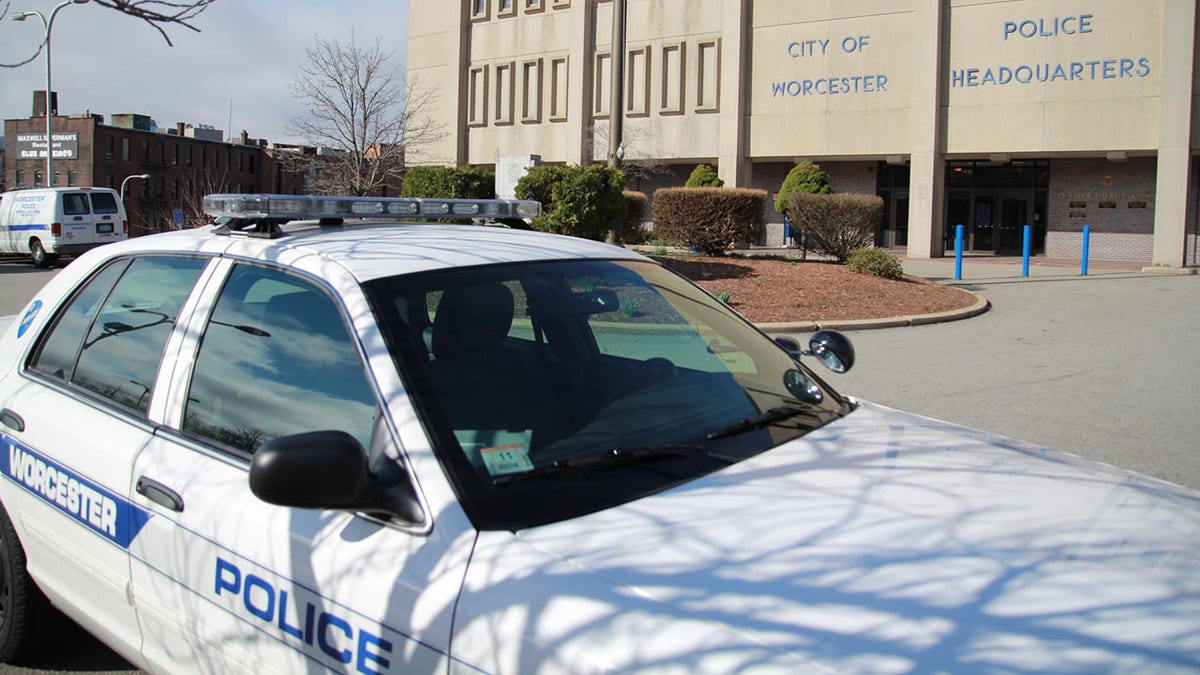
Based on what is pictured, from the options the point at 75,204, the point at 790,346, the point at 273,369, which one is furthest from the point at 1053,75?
the point at 273,369

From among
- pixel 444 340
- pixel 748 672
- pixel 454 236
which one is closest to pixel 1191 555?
pixel 748 672

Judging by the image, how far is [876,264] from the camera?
1791 centimetres

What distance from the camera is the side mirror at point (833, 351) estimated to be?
3.81 meters

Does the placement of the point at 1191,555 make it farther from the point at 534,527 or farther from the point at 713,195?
the point at 713,195

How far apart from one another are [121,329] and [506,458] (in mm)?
1702

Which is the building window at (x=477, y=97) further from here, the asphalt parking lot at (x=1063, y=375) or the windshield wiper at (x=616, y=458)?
the windshield wiper at (x=616, y=458)

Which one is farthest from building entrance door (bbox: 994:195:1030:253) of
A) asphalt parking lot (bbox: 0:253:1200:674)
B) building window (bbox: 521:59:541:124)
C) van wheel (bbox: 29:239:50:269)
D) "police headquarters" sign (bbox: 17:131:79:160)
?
"police headquarters" sign (bbox: 17:131:79:160)

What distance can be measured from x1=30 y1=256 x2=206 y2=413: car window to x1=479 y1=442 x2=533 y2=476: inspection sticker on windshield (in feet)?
4.18

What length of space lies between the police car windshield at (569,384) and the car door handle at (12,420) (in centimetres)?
161

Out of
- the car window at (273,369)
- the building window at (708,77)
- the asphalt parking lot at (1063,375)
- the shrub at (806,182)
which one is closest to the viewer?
the car window at (273,369)

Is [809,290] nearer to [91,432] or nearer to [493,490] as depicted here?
[91,432]

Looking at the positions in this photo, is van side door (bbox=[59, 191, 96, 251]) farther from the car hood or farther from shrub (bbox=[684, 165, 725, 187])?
the car hood

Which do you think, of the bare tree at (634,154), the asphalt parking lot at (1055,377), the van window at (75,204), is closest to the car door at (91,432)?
the asphalt parking lot at (1055,377)

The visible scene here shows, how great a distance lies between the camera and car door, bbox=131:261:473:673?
2.14 m
